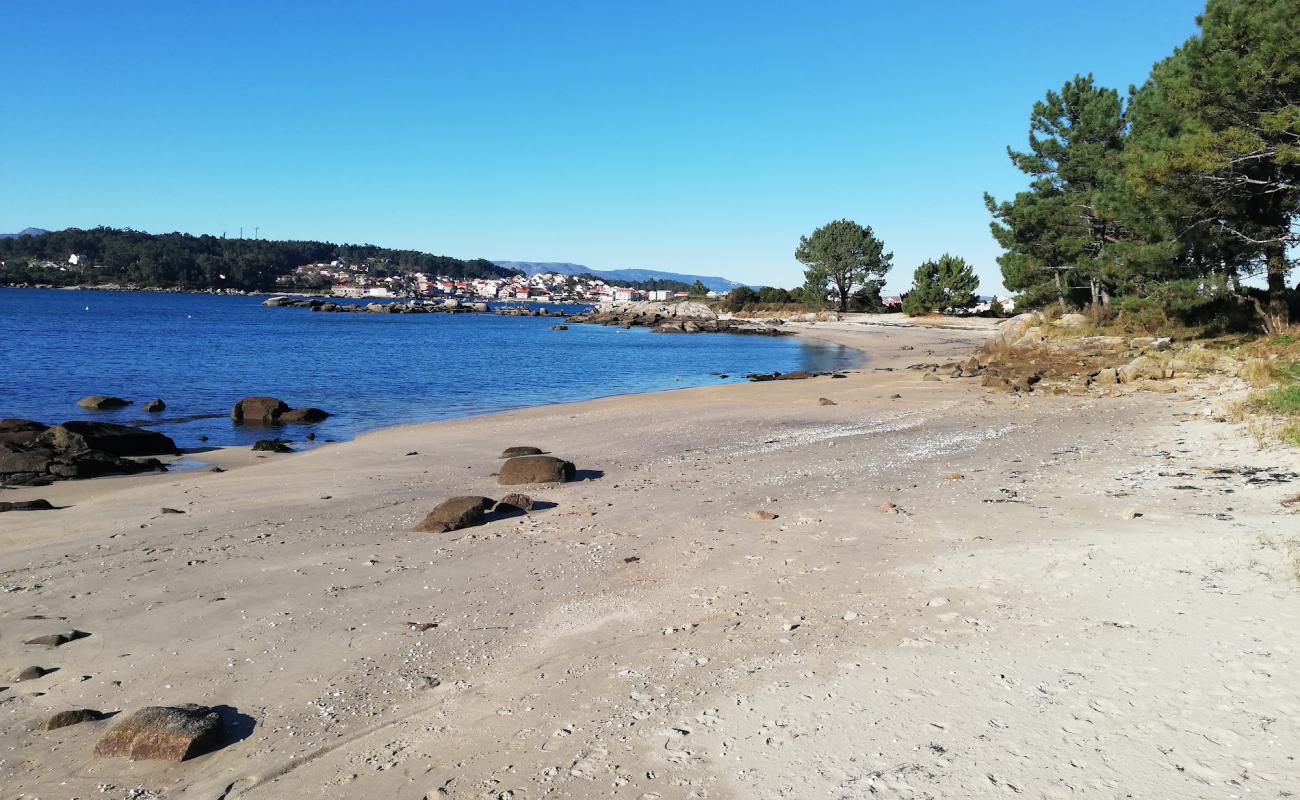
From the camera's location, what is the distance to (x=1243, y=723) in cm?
447

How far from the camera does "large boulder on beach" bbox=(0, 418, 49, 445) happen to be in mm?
15820

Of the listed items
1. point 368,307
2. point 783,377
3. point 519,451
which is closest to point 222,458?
point 519,451

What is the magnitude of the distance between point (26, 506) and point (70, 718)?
8.40 meters

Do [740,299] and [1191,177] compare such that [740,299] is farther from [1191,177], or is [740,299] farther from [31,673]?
[31,673]

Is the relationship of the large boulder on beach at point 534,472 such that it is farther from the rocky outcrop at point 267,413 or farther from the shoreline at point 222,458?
the rocky outcrop at point 267,413

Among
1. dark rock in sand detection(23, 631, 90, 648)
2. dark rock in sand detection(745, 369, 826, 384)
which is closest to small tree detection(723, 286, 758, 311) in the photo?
dark rock in sand detection(745, 369, 826, 384)

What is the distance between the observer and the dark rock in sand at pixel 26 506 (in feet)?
38.0

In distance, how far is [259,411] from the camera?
76.4 ft

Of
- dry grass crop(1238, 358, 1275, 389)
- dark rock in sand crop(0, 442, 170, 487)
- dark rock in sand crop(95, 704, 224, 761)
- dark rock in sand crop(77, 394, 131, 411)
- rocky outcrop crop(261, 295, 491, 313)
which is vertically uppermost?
rocky outcrop crop(261, 295, 491, 313)

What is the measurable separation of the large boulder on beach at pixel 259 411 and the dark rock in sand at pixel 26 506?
11.2 m

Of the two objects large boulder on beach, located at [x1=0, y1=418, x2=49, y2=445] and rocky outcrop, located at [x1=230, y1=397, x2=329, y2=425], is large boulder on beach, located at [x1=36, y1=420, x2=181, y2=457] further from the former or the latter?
rocky outcrop, located at [x1=230, y1=397, x2=329, y2=425]

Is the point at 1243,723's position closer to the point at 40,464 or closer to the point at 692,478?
the point at 692,478

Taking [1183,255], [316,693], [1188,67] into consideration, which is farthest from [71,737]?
[1183,255]

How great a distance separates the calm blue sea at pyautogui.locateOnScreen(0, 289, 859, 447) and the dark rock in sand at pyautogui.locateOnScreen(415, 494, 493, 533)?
12.2m
